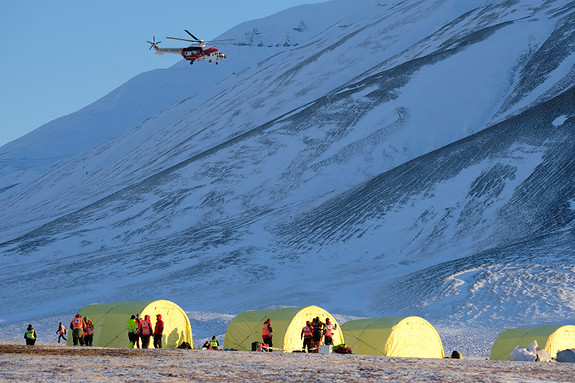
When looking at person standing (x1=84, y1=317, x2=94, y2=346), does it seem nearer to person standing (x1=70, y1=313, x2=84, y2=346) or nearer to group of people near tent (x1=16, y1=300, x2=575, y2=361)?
group of people near tent (x1=16, y1=300, x2=575, y2=361)

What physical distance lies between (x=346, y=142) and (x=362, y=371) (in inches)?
3213

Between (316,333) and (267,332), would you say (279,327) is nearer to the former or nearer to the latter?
(267,332)

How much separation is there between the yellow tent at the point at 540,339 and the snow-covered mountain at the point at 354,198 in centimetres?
1770

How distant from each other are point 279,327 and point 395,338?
4233 millimetres

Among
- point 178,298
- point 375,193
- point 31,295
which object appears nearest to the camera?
point 178,298

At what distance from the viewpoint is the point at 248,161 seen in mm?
99875

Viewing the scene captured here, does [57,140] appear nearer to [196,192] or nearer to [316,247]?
[196,192]

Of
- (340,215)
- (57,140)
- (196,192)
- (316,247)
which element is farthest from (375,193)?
(57,140)

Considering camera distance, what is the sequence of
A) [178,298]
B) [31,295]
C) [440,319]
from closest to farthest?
[440,319]
[178,298]
[31,295]

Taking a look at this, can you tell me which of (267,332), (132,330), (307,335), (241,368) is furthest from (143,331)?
(241,368)

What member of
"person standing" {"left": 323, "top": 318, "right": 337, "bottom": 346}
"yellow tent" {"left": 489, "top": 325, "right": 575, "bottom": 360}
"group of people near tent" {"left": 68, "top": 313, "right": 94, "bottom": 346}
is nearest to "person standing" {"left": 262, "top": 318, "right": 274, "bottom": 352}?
"person standing" {"left": 323, "top": 318, "right": 337, "bottom": 346}

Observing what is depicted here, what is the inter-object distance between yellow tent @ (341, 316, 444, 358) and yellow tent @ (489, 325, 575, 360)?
7.57 ft

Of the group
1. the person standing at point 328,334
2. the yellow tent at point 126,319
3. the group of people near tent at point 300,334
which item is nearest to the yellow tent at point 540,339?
the group of people near tent at point 300,334

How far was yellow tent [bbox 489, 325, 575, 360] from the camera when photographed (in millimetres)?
29656
